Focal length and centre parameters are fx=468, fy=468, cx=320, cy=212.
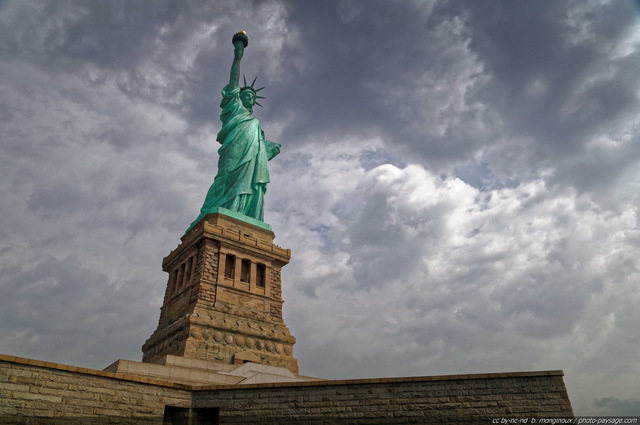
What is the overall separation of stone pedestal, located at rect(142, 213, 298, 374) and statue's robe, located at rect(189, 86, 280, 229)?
6.16 feet

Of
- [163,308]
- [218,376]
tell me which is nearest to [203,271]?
[163,308]

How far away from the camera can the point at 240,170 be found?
1238 inches

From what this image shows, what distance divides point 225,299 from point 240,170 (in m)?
9.58

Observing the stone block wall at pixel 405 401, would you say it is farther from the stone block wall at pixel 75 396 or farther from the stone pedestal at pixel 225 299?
the stone pedestal at pixel 225 299

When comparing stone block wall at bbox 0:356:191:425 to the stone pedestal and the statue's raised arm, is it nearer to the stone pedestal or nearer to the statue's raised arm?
the stone pedestal

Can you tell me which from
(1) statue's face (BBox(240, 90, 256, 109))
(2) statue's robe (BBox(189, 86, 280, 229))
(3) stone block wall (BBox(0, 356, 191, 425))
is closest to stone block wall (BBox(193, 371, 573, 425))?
(3) stone block wall (BBox(0, 356, 191, 425))

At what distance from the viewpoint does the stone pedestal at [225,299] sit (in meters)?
23.5

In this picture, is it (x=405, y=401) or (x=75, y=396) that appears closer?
(x=75, y=396)

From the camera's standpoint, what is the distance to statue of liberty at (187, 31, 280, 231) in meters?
30.8

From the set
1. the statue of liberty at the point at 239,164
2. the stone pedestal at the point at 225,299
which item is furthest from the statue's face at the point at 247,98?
the stone pedestal at the point at 225,299

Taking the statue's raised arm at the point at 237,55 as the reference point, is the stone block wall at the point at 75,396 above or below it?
below

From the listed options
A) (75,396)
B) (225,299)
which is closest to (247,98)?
(225,299)

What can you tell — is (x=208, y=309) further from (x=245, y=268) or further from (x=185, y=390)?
(x=185, y=390)

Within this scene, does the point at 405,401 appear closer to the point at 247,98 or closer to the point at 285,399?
the point at 285,399
